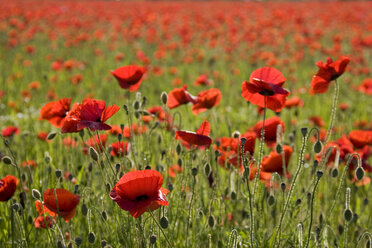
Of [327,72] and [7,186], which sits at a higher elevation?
[327,72]

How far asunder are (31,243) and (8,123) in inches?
77.9

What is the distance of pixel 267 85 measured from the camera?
1.55 metres

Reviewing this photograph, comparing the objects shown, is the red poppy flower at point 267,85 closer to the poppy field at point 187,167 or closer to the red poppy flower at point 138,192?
the poppy field at point 187,167

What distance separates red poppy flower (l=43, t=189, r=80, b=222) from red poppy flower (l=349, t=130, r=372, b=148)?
1.37 m

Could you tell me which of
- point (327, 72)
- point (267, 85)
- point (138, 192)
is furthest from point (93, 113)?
point (327, 72)

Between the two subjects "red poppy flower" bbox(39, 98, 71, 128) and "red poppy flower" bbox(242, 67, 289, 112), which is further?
"red poppy flower" bbox(39, 98, 71, 128)

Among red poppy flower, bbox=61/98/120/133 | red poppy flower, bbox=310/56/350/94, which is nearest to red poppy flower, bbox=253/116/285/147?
red poppy flower, bbox=310/56/350/94

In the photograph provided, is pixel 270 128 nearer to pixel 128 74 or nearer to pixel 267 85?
pixel 267 85

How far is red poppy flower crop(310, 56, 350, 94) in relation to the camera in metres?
1.78

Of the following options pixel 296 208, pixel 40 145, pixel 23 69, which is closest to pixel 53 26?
pixel 23 69

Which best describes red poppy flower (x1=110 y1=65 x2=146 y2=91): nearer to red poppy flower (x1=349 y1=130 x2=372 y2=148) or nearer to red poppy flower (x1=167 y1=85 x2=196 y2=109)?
red poppy flower (x1=167 y1=85 x2=196 y2=109)

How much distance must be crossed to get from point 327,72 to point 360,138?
56 cm

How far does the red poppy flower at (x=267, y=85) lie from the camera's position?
5.09 ft

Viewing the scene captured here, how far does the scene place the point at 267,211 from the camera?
7.38ft
